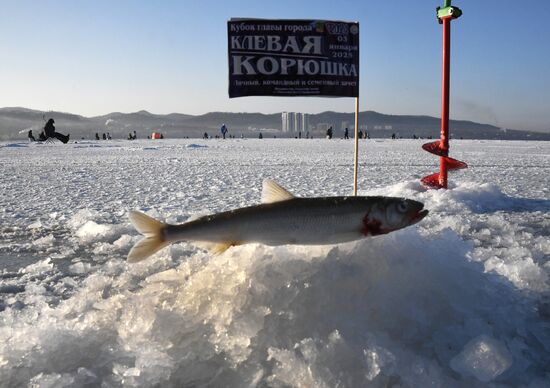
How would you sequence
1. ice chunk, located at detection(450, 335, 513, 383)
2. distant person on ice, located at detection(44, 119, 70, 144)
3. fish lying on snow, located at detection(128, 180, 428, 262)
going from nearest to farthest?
ice chunk, located at detection(450, 335, 513, 383)
fish lying on snow, located at detection(128, 180, 428, 262)
distant person on ice, located at detection(44, 119, 70, 144)

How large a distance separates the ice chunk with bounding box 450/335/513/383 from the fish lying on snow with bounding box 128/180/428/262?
671 mm

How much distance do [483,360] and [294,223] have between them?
110 cm

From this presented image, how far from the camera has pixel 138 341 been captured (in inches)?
91.0

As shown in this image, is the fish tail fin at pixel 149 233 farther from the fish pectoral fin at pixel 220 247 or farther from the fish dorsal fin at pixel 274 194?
the fish dorsal fin at pixel 274 194

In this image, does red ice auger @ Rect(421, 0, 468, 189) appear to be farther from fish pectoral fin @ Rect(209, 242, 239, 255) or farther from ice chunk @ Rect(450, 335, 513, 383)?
fish pectoral fin @ Rect(209, 242, 239, 255)

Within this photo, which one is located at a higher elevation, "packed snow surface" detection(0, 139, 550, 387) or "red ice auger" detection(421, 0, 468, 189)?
"red ice auger" detection(421, 0, 468, 189)

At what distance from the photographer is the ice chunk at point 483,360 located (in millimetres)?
2004

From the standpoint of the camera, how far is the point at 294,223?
2.30 m

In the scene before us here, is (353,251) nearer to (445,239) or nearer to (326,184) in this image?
(445,239)

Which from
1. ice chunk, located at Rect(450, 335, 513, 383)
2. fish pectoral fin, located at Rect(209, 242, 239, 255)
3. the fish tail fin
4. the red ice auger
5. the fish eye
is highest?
the red ice auger

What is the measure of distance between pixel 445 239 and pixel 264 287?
146cm

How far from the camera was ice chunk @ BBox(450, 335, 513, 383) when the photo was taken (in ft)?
6.57

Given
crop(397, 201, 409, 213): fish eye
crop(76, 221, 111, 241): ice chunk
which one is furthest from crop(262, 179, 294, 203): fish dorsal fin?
crop(76, 221, 111, 241): ice chunk

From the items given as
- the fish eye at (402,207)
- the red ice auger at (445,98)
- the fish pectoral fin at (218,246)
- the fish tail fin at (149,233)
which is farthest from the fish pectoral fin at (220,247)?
the red ice auger at (445,98)
